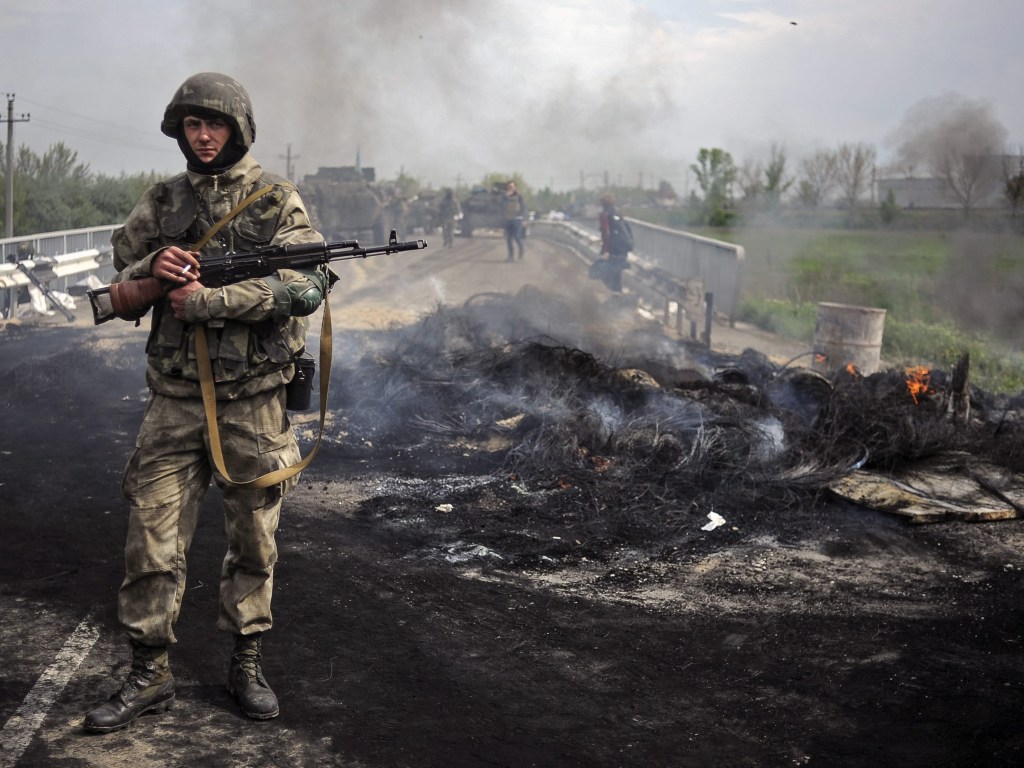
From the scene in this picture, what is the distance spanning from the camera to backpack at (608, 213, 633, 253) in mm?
16734

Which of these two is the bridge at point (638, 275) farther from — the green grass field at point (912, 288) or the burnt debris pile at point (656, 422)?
the burnt debris pile at point (656, 422)

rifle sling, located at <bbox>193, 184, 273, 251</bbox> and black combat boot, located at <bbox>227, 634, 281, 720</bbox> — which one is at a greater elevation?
rifle sling, located at <bbox>193, 184, 273, 251</bbox>

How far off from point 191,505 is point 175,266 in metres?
0.79

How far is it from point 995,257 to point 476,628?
53.6 feet

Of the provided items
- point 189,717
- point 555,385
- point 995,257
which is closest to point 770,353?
point 555,385

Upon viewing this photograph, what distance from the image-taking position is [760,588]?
15.6 feet

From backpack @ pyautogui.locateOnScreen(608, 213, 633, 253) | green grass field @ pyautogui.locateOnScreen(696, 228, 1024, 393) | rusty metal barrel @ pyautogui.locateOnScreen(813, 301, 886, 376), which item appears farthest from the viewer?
backpack @ pyautogui.locateOnScreen(608, 213, 633, 253)

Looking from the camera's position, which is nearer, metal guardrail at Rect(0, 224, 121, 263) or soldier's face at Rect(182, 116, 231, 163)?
soldier's face at Rect(182, 116, 231, 163)

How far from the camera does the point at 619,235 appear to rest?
660 inches

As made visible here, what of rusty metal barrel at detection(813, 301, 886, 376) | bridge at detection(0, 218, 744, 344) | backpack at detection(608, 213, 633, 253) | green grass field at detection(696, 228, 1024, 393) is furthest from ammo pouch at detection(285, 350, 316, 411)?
backpack at detection(608, 213, 633, 253)

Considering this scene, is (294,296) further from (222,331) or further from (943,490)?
(943,490)

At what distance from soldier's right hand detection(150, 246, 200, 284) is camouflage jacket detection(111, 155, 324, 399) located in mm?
70

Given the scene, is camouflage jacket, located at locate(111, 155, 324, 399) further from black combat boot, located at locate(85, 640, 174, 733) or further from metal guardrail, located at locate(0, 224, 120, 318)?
metal guardrail, located at locate(0, 224, 120, 318)

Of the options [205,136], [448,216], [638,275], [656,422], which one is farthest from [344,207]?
[205,136]
